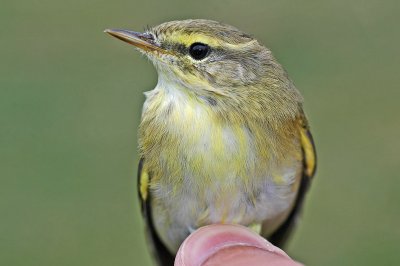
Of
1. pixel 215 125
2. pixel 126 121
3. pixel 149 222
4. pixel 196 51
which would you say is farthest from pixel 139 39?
pixel 126 121

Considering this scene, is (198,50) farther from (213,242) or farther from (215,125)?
(213,242)

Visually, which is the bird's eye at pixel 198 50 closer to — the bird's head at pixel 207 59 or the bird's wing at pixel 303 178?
the bird's head at pixel 207 59

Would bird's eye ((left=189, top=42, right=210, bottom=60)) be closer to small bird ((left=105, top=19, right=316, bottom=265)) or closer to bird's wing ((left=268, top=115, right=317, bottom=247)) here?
small bird ((left=105, top=19, right=316, bottom=265))

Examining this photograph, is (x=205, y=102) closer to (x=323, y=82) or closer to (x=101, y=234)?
(x=101, y=234)

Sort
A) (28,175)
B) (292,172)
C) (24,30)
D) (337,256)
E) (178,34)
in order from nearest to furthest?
(178,34) → (292,172) → (337,256) → (28,175) → (24,30)

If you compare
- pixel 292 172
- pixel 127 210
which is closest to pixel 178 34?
pixel 292 172

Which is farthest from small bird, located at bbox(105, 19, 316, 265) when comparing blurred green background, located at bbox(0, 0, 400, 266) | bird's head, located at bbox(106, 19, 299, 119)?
blurred green background, located at bbox(0, 0, 400, 266)
